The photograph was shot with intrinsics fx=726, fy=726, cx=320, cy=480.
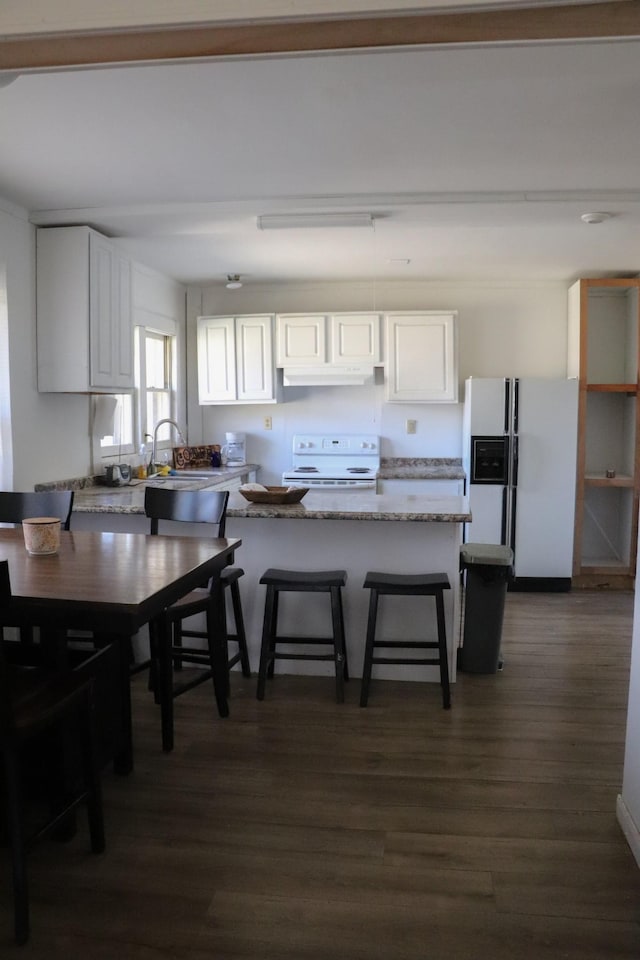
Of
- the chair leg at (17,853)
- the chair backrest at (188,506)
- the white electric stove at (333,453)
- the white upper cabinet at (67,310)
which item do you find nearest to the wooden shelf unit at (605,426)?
the white electric stove at (333,453)

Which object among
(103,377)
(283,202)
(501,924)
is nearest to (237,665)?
(103,377)

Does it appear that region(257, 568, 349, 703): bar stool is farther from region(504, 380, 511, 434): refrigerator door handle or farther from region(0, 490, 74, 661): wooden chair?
region(504, 380, 511, 434): refrigerator door handle

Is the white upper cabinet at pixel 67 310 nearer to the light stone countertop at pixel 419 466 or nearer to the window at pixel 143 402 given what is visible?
the window at pixel 143 402

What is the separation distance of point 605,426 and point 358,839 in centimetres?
460

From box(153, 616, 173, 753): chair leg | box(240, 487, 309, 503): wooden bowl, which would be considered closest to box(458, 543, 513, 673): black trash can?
box(240, 487, 309, 503): wooden bowl

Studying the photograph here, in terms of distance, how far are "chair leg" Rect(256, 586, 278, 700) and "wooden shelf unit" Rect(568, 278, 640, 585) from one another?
3026mm

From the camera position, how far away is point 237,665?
373cm

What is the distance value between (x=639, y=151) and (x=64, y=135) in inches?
92.5

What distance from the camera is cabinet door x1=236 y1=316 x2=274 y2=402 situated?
5.82 meters

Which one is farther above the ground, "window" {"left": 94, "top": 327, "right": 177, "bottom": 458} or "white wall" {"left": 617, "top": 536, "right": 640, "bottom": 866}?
"window" {"left": 94, "top": 327, "right": 177, "bottom": 458}

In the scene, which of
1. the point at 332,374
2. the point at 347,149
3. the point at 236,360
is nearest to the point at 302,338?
the point at 332,374

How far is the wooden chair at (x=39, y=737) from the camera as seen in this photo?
179 centimetres

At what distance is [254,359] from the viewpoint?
19.2 ft

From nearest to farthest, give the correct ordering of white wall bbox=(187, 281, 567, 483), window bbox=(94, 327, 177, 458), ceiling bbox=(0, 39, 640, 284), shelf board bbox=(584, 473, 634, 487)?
ceiling bbox=(0, 39, 640, 284), window bbox=(94, 327, 177, 458), shelf board bbox=(584, 473, 634, 487), white wall bbox=(187, 281, 567, 483)
